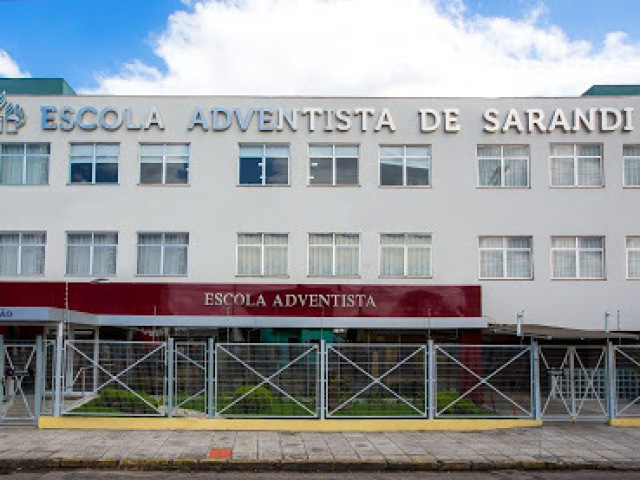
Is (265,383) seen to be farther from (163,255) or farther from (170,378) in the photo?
(163,255)

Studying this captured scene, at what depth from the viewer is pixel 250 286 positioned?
77.8 ft

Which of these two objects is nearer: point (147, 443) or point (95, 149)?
point (147, 443)

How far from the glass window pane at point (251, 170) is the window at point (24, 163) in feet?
21.3

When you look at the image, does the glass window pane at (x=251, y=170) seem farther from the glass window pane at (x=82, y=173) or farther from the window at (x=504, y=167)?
the window at (x=504, y=167)

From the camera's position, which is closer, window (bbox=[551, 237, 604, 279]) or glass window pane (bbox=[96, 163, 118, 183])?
window (bbox=[551, 237, 604, 279])

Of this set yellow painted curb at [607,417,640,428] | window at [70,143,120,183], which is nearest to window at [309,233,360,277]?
window at [70,143,120,183]

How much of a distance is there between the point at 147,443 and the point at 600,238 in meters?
17.0

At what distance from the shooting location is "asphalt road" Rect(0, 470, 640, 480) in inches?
484

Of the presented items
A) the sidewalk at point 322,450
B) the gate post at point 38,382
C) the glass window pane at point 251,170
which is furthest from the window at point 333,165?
the gate post at point 38,382

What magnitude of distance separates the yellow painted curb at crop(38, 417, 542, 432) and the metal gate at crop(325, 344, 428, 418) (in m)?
0.24

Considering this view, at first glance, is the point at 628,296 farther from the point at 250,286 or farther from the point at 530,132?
the point at 250,286

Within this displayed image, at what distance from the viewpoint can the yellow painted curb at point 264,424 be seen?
1567 cm

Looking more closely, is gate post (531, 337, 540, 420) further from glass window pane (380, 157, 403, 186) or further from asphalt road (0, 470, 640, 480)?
glass window pane (380, 157, 403, 186)

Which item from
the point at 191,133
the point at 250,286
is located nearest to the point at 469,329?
the point at 250,286
